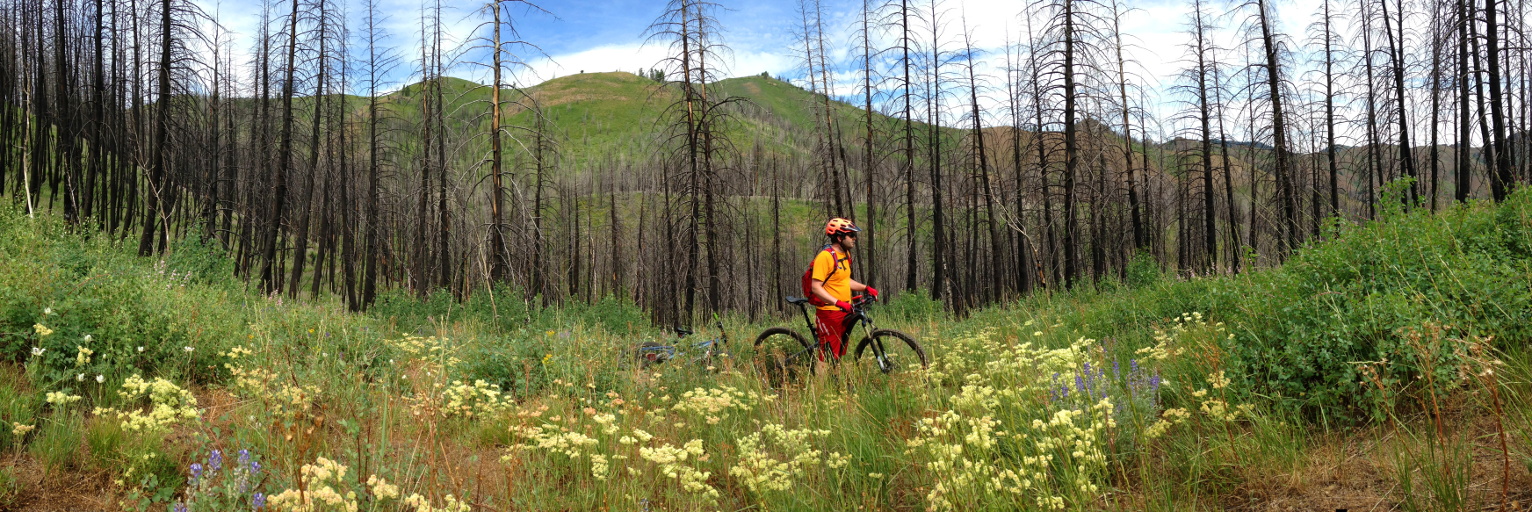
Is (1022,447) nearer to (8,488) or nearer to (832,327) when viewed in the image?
(832,327)

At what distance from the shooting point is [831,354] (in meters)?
6.19

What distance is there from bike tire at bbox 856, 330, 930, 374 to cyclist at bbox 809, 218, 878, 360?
0.27 meters

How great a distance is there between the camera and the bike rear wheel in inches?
255

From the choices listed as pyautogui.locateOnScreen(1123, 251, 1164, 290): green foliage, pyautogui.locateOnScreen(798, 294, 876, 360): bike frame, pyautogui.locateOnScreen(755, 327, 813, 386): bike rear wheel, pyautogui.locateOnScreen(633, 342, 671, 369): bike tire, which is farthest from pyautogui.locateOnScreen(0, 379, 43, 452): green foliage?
pyautogui.locateOnScreen(1123, 251, 1164, 290): green foliage

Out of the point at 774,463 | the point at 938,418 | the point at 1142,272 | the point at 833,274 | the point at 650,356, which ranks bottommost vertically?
the point at 650,356

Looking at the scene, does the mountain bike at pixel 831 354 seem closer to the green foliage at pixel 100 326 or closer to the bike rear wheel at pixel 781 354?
the bike rear wheel at pixel 781 354

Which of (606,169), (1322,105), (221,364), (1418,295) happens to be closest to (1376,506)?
(1418,295)

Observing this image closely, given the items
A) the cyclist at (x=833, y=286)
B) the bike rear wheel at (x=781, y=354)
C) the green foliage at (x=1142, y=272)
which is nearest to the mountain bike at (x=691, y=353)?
the bike rear wheel at (x=781, y=354)

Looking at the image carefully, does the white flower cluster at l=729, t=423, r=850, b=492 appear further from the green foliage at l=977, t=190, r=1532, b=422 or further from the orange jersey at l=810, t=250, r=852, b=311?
the orange jersey at l=810, t=250, r=852, b=311

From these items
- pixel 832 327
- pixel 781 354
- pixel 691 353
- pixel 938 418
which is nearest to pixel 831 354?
pixel 832 327

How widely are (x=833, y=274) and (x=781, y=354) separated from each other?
46.5 inches

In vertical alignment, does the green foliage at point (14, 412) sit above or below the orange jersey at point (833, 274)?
below

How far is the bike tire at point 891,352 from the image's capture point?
231 inches

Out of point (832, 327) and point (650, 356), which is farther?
point (650, 356)
